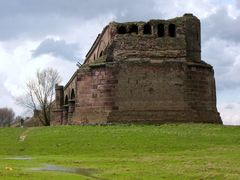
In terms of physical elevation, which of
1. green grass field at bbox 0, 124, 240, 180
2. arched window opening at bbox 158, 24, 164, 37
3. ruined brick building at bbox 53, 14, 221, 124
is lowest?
green grass field at bbox 0, 124, 240, 180

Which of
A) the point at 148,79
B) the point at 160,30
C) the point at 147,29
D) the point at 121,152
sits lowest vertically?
the point at 121,152

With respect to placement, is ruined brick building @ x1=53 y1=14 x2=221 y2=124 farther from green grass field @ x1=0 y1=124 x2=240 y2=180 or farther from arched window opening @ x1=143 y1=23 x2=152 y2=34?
green grass field @ x1=0 y1=124 x2=240 y2=180

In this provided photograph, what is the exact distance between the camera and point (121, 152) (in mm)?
30484

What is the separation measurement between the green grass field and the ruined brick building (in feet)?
12.9

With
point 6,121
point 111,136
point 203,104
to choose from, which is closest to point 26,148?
point 111,136

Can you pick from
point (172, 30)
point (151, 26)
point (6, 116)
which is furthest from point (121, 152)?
point (6, 116)

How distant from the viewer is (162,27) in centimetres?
4731

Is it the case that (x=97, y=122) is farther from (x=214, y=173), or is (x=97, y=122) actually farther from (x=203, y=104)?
(x=214, y=173)

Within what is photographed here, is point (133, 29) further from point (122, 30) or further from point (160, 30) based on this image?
point (160, 30)

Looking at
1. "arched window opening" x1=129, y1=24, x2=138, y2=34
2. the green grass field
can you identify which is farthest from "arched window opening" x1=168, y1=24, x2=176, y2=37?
the green grass field

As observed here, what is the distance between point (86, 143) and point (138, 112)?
11781mm

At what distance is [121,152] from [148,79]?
15.8 metres

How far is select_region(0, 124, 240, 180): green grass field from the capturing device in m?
19.7

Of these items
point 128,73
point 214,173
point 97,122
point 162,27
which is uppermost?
point 162,27
